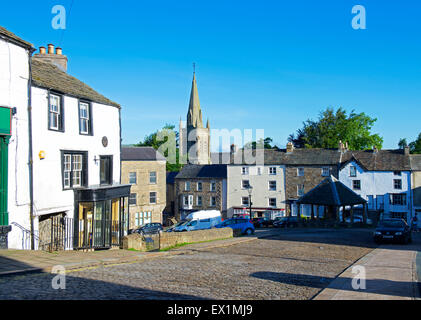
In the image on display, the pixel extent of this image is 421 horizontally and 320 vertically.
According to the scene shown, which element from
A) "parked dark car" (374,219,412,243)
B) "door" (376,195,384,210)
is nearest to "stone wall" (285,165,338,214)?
"door" (376,195,384,210)

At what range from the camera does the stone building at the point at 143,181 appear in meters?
46.1

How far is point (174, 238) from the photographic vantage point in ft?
62.5

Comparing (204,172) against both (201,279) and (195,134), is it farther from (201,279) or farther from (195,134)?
(195,134)

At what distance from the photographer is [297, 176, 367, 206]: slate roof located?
104ft

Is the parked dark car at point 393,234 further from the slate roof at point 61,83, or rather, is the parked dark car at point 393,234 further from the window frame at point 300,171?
the window frame at point 300,171

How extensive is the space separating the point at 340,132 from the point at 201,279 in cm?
6718

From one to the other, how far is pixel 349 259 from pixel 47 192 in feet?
40.0

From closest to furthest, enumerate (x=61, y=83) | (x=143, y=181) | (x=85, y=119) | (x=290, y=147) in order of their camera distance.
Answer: (x=61, y=83) < (x=85, y=119) < (x=143, y=181) < (x=290, y=147)

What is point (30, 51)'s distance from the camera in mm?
14000

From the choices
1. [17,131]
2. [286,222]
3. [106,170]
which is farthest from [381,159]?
[17,131]

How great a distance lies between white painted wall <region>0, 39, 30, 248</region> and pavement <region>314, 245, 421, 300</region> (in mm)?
10351

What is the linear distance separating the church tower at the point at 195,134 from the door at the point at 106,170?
86031 millimetres

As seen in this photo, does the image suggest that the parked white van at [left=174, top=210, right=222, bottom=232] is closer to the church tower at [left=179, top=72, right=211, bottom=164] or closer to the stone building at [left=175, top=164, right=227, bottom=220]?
the stone building at [left=175, top=164, right=227, bottom=220]
